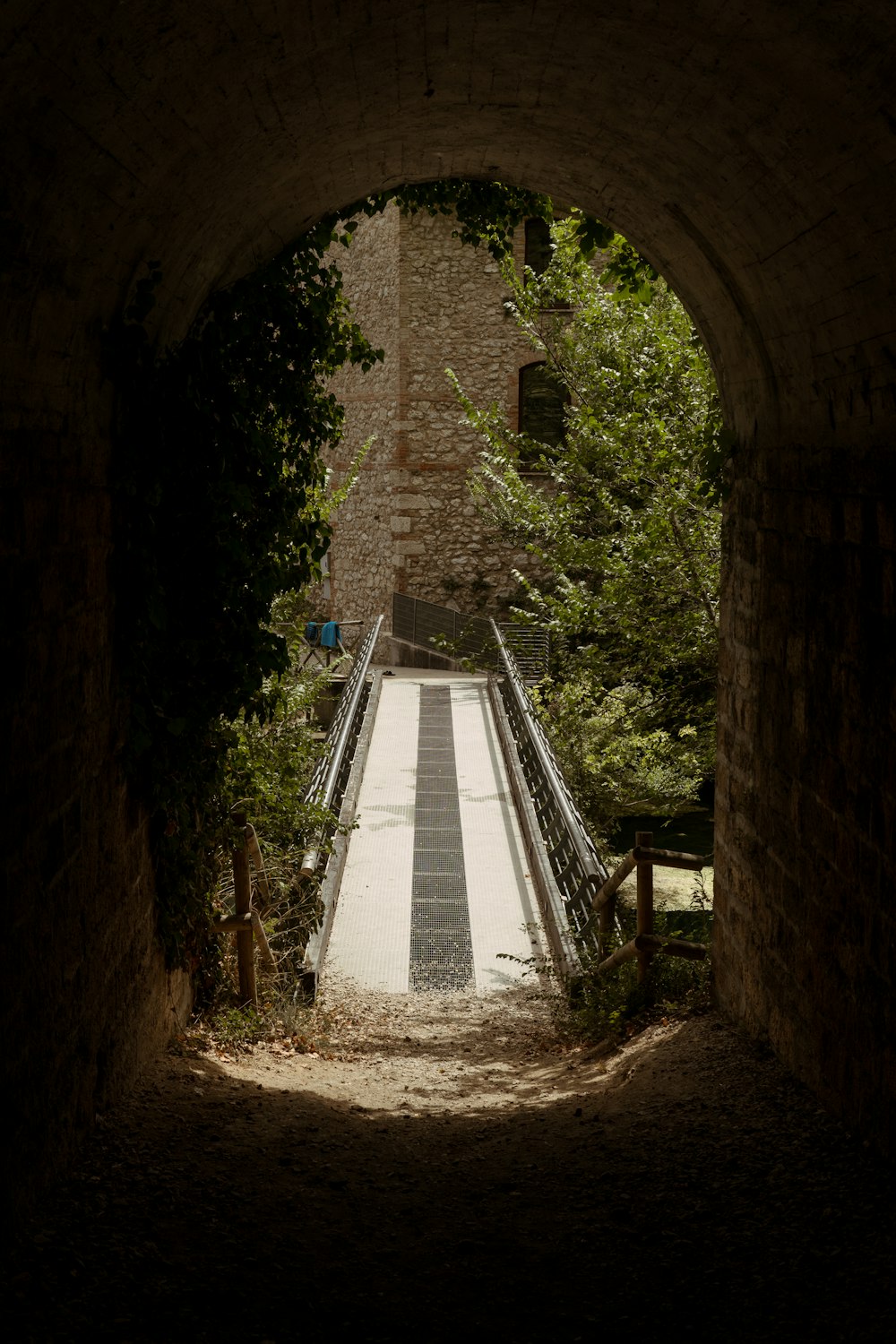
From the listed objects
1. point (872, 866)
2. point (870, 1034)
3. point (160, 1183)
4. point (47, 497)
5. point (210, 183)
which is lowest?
point (160, 1183)

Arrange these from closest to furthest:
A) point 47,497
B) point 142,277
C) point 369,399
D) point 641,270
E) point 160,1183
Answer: point 47,497
point 160,1183
point 142,277
point 641,270
point 369,399

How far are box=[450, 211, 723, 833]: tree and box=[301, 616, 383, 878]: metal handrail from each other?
2068mm

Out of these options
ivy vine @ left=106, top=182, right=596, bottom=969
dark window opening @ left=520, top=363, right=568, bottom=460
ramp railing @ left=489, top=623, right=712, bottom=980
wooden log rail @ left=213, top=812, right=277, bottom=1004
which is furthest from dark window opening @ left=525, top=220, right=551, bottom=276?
wooden log rail @ left=213, top=812, right=277, bottom=1004

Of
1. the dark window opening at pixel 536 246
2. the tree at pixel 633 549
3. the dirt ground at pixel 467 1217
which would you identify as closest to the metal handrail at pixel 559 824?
the tree at pixel 633 549

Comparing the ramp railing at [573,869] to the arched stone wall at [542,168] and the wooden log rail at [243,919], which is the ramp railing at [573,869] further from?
the wooden log rail at [243,919]

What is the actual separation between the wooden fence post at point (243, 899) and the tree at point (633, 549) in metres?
4.36

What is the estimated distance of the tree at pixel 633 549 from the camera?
9.78 metres

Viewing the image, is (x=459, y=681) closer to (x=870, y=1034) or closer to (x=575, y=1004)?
(x=575, y=1004)

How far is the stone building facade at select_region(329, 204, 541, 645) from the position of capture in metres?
19.8

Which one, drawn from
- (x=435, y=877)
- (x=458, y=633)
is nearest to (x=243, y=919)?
(x=435, y=877)

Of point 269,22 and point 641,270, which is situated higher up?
point 641,270

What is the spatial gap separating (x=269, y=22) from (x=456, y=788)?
9006 millimetres

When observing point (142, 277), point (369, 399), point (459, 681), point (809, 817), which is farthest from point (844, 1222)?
point (369, 399)

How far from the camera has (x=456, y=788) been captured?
11688 millimetres
